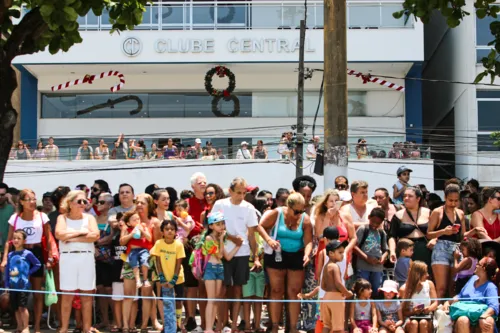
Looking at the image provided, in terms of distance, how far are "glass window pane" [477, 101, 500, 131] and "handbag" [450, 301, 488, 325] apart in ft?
→ 71.0

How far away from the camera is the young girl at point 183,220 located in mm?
10844

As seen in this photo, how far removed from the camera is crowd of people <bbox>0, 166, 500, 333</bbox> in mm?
9797

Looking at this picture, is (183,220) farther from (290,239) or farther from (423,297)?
(423,297)

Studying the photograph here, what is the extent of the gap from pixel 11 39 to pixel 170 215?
3009mm

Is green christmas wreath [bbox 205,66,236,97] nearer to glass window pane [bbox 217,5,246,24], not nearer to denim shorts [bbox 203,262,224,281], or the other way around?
glass window pane [bbox 217,5,246,24]

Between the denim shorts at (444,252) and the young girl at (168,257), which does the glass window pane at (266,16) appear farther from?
the young girl at (168,257)

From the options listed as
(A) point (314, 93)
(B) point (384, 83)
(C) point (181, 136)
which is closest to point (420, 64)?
(B) point (384, 83)

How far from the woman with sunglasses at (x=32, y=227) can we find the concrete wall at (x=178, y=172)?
60.0 feet

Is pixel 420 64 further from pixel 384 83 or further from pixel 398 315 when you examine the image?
pixel 398 315

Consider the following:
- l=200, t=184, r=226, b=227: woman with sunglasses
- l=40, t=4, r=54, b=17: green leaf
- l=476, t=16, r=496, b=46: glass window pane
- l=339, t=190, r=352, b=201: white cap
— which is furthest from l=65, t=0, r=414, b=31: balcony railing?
l=40, t=4, r=54, b=17: green leaf

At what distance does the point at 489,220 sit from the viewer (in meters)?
10.9

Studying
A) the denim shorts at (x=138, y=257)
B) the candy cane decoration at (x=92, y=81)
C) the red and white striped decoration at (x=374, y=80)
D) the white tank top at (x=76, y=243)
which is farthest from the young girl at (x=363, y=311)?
the candy cane decoration at (x=92, y=81)

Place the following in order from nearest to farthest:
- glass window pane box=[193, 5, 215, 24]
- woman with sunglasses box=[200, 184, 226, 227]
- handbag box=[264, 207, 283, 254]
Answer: handbag box=[264, 207, 283, 254] < woman with sunglasses box=[200, 184, 226, 227] < glass window pane box=[193, 5, 215, 24]

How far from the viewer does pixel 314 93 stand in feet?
108
